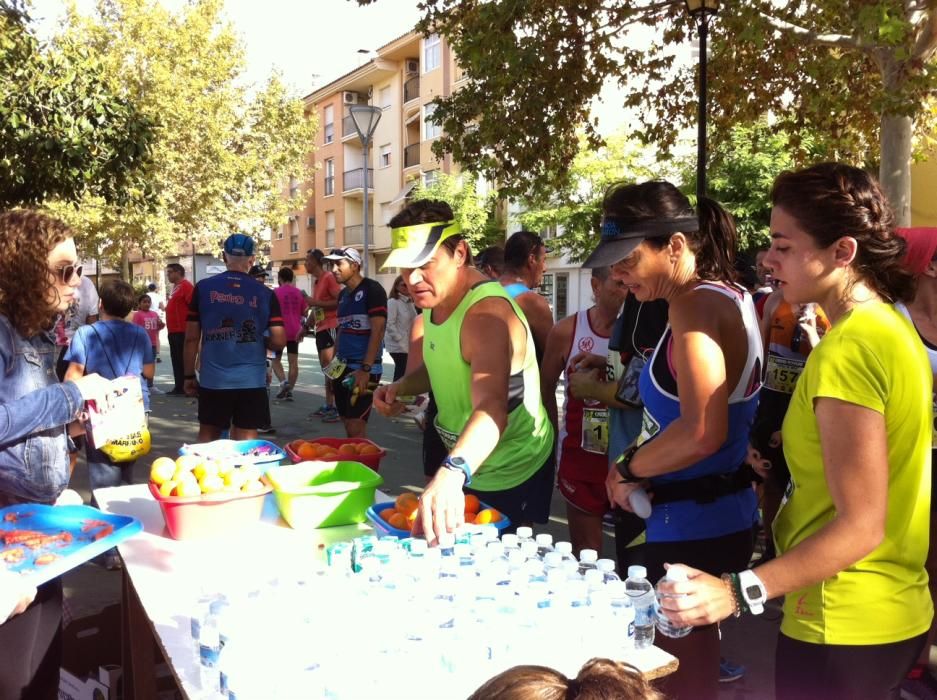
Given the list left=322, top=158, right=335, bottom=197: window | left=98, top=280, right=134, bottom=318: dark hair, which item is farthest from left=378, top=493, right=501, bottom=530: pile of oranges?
left=322, top=158, right=335, bottom=197: window

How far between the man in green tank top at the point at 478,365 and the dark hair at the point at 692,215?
590 mm

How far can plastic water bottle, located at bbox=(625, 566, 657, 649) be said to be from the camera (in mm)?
1796

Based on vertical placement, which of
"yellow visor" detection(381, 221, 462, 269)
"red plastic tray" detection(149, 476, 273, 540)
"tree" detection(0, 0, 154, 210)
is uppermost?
"tree" detection(0, 0, 154, 210)

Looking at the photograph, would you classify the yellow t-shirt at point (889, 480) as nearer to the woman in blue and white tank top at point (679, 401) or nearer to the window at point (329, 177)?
the woman in blue and white tank top at point (679, 401)

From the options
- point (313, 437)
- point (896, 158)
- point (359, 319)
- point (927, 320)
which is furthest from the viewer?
point (313, 437)

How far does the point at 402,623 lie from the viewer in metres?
1.64

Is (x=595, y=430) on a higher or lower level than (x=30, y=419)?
lower

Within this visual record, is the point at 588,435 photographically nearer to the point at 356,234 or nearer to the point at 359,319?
the point at 359,319

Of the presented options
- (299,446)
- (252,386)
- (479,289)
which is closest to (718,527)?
(479,289)

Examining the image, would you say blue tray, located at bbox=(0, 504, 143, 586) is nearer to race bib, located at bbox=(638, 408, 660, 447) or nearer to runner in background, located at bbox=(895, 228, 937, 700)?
race bib, located at bbox=(638, 408, 660, 447)

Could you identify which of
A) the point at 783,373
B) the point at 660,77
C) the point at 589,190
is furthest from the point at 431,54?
the point at 783,373

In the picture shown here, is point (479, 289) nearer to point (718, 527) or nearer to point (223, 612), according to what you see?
point (718, 527)

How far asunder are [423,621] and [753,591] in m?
0.67

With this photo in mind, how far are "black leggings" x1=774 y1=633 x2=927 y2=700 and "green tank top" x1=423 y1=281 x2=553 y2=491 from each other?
4.32 feet
